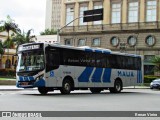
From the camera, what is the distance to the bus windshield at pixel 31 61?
73.4 feet

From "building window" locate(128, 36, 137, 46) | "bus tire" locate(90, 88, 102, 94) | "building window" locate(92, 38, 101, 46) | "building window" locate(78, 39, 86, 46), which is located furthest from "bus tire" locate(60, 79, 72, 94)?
"building window" locate(78, 39, 86, 46)

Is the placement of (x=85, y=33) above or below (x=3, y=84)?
above

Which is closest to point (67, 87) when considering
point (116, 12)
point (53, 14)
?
point (116, 12)

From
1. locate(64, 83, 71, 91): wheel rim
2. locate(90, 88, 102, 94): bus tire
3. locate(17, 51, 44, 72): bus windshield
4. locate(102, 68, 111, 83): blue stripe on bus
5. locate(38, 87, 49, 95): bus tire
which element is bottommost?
locate(90, 88, 102, 94): bus tire

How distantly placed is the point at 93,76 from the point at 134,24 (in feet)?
142

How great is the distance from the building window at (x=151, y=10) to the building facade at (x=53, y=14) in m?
107

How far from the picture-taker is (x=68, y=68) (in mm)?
24000

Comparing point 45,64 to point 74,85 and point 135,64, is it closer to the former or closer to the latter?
point 74,85

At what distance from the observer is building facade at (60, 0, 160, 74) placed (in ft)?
218

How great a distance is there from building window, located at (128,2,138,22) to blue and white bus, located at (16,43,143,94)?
131 ft

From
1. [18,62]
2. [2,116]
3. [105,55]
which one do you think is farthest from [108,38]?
[2,116]

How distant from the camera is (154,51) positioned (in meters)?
65.9

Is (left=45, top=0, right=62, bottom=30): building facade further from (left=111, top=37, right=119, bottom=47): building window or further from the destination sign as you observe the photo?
the destination sign

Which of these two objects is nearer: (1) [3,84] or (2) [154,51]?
(1) [3,84]
